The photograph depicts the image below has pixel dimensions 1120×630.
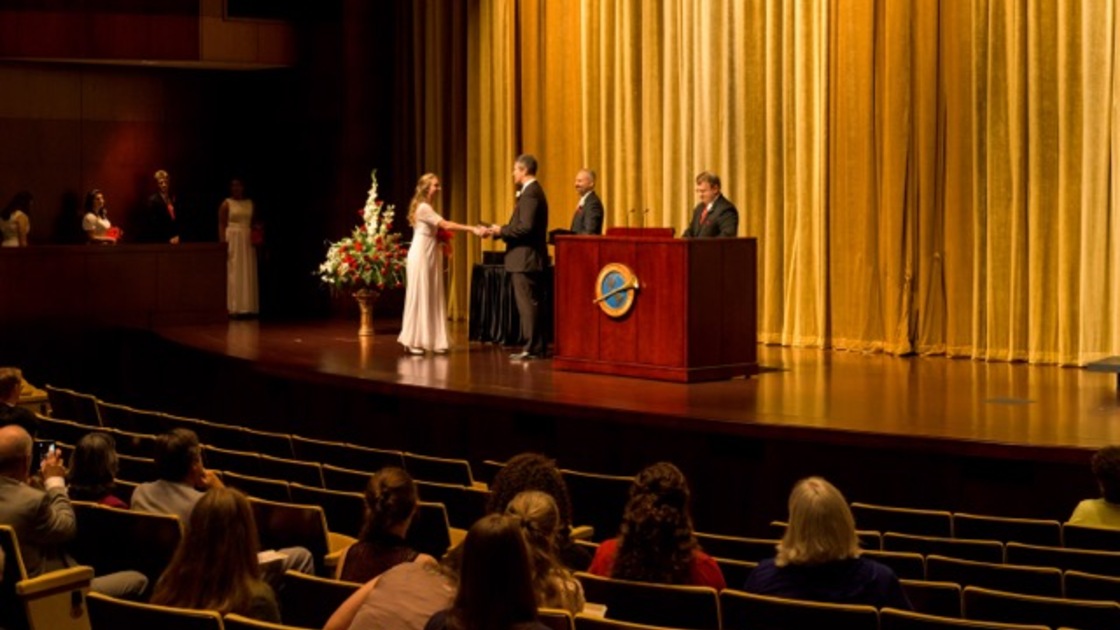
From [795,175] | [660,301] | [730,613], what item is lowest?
[730,613]

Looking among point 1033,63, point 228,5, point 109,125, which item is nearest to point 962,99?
point 1033,63

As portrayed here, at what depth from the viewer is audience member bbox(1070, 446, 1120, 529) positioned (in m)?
5.86

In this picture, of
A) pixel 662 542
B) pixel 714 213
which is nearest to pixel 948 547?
pixel 662 542

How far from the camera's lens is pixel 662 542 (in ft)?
15.8

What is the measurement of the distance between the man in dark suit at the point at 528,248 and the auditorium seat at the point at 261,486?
4.69 meters

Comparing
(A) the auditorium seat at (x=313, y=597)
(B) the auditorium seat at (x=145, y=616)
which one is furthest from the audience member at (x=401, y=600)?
(B) the auditorium seat at (x=145, y=616)

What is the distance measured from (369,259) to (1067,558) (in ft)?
28.5

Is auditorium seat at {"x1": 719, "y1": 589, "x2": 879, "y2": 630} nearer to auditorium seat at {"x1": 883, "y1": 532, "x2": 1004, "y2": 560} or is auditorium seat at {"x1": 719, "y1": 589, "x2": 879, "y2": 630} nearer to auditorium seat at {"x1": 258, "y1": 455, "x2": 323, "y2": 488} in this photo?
auditorium seat at {"x1": 883, "y1": 532, "x2": 1004, "y2": 560}

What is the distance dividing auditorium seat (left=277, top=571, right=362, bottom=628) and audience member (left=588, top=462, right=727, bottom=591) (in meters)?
0.81

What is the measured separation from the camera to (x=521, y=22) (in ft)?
50.7

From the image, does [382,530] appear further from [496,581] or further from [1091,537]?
[1091,537]

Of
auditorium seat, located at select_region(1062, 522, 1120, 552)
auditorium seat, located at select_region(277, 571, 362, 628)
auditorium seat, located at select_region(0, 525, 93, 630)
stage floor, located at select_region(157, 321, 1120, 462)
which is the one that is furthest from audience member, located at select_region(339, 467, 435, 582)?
stage floor, located at select_region(157, 321, 1120, 462)

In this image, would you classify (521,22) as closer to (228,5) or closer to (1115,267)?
(228,5)

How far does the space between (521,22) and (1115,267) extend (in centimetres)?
635
